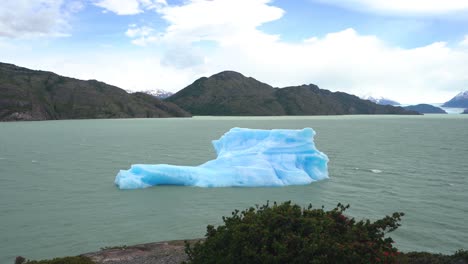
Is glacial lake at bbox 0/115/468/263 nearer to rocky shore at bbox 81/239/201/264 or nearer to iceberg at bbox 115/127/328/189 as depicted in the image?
iceberg at bbox 115/127/328/189

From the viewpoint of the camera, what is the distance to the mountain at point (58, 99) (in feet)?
490

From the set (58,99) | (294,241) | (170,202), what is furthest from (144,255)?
(58,99)

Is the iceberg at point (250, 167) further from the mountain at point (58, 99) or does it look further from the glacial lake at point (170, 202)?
the mountain at point (58, 99)

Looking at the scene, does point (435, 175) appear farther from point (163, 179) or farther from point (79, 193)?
point (79, 193)

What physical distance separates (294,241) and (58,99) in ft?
600

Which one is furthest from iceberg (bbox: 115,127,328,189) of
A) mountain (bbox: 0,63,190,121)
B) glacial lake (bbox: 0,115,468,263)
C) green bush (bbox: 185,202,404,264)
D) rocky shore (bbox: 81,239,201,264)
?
mountain (bbox: 0,63,190,121)

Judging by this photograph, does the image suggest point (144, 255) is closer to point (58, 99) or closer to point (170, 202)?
point (170, 202)

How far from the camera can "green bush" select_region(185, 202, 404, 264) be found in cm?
712

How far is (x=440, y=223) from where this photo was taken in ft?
54.9

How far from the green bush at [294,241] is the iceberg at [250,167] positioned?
15.0 meters

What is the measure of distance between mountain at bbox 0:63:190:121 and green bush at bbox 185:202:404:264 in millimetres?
154288

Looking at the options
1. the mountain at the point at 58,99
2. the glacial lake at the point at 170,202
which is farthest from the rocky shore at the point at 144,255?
the mountain at the point at 58,99

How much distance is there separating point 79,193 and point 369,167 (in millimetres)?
22615

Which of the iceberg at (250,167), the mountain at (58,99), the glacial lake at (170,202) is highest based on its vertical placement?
the mountain at (58,99)
